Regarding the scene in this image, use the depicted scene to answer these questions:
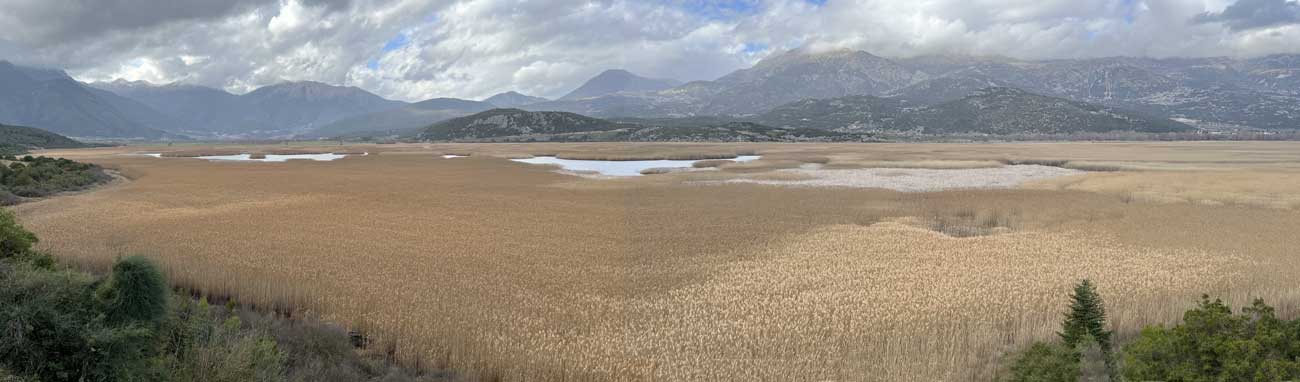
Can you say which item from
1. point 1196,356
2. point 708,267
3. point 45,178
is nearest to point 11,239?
point 708,267

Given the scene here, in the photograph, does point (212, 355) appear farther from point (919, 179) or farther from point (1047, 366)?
point (919, 179)

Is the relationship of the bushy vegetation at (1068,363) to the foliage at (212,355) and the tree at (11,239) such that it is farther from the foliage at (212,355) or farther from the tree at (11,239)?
the tree at (11,239)

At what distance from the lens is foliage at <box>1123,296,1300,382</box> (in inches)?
270

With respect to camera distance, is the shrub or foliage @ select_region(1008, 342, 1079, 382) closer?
the shrub

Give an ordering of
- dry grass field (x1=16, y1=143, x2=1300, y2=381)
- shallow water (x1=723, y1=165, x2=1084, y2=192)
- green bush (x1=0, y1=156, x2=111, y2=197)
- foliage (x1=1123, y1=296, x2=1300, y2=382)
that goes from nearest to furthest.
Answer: foliage (x1=1123, y1=296, x2=1300, y2=382)
dry grass field (x1=16, y1=143, x2=1300, y2=381)
green bush (x1=0, y1=156, x2=111, y2=197)
shallow water (x1=723, y1=165, x2=1084, y2=192)

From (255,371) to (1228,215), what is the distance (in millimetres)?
36554

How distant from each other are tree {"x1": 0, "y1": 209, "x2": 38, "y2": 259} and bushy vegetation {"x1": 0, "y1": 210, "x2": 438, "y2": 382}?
3.95m

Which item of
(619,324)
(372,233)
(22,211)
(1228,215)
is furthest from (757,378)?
(22,211)

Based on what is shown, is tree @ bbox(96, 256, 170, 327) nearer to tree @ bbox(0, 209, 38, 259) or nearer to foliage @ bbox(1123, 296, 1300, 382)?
tree @ bbox(0, 209, 38, 259)

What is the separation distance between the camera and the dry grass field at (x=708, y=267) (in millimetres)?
11305

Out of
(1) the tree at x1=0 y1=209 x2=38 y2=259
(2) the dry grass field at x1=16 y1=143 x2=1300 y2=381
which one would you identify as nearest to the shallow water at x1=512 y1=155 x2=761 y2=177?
(2) the dry grass field at x1=16 y1=143 x2=1300 y2=381

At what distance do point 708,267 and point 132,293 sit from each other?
13843 millimetres

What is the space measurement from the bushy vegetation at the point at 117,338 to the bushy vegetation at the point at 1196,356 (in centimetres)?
909

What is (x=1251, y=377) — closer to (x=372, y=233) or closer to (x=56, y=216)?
(x=372, y=233)
